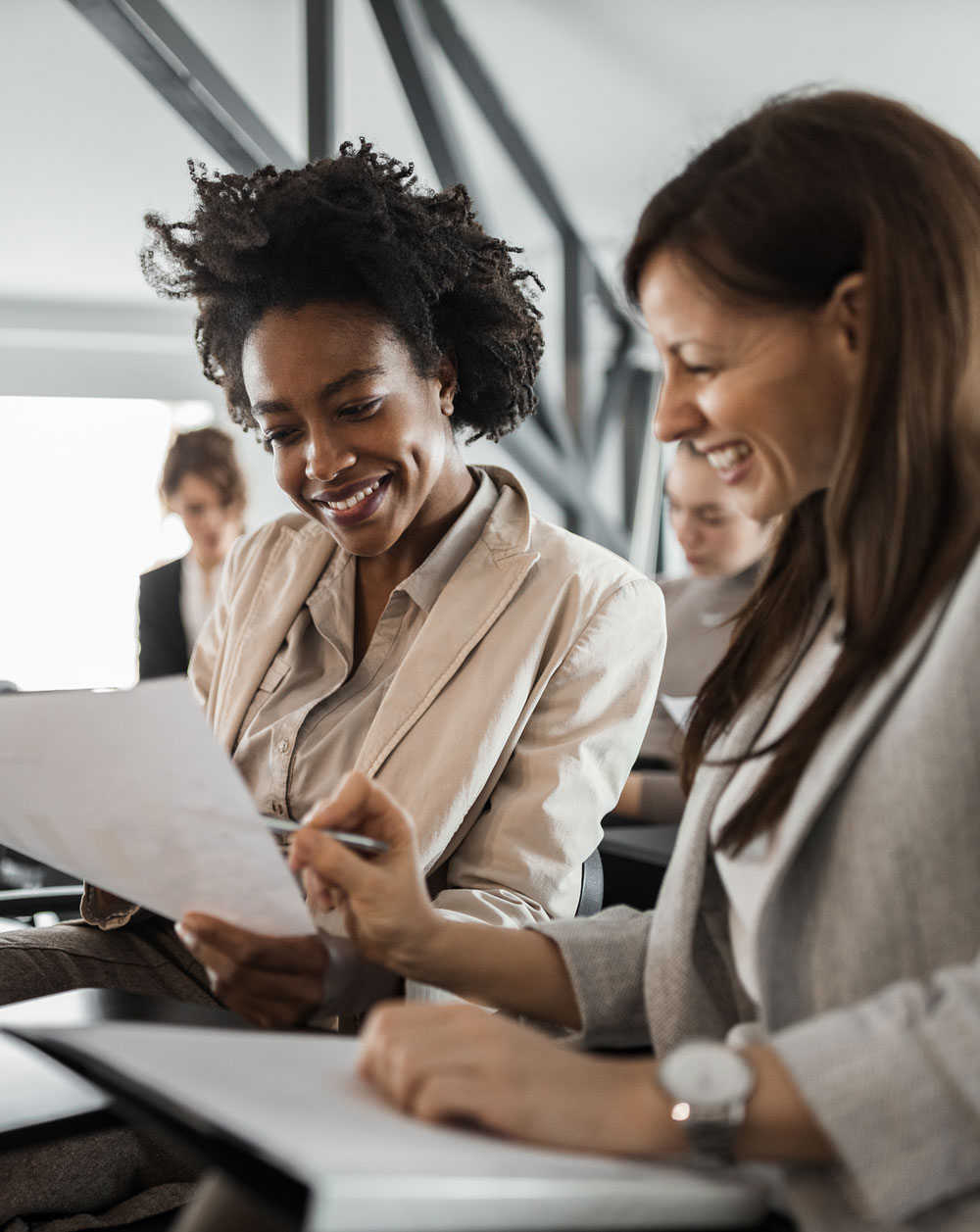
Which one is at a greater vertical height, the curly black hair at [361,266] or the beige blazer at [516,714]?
the curly black hair at [361,266]

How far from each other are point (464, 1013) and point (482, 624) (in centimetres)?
82

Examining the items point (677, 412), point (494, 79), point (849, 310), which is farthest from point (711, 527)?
point (494, 79)

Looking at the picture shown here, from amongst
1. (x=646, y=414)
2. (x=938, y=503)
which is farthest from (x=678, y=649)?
(x=646, y=414)

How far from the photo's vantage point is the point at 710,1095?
70 centimetres

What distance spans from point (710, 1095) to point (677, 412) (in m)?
0.53

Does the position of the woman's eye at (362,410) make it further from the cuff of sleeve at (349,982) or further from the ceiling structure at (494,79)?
the ceiling structure at (494,79)

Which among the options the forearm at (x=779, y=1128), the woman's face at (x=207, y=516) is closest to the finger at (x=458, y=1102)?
the forearm at (x=779, y=1128)

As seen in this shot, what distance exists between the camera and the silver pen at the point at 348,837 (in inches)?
38.8

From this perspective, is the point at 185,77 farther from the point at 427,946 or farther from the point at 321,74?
the point at 427,946

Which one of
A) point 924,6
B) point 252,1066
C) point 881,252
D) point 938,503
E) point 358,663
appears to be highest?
point 924,6

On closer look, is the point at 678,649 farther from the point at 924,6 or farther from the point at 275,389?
the point at 924,6

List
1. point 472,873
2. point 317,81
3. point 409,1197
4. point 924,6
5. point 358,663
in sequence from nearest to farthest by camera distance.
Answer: point 409,1197
point 472,873
point 358,663
point 317,81
point 924,6

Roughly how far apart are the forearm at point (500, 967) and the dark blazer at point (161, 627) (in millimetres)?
2402

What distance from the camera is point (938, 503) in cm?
84
